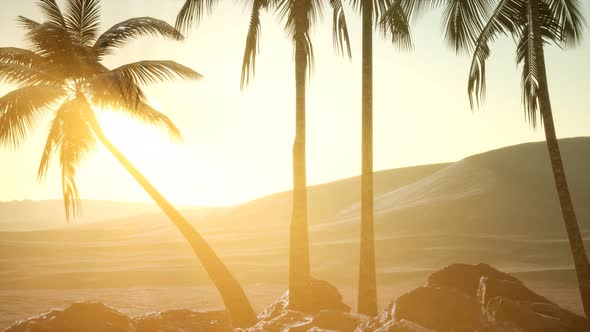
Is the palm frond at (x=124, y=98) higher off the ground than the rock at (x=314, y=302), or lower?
higher

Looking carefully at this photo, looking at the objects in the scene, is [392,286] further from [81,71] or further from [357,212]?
[357,212]

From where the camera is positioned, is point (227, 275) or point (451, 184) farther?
point (451, 184)

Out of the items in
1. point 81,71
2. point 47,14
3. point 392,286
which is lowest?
point 392,286

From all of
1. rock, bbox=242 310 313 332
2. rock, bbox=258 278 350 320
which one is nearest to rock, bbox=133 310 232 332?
rock, bbox=242 310 313 332

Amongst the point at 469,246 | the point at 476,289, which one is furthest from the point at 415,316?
the point at 469,246

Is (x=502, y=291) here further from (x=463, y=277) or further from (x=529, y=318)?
(x=529, y=318)

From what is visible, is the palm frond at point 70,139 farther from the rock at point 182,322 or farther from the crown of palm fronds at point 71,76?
the rock at point 182,322

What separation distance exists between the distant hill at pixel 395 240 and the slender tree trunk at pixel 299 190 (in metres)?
9.49

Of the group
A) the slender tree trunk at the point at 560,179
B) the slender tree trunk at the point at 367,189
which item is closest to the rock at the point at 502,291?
the slender tree trunk at the point at 560,179

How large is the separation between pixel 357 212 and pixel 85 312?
4763 centimetres

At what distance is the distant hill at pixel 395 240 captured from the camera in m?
26.3

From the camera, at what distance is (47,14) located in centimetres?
1156

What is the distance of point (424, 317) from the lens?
18.4ft

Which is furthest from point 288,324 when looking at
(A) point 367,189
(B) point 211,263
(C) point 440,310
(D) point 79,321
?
(B) point 211,263
